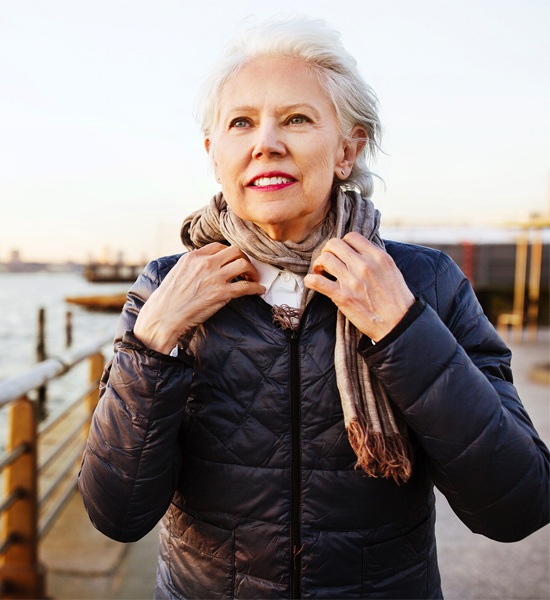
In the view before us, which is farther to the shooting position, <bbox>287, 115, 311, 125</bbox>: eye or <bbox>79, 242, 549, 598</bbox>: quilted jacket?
<bbox>287, 115, 311, 125</bbox>: eye

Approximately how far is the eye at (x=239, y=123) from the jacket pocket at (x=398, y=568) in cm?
92

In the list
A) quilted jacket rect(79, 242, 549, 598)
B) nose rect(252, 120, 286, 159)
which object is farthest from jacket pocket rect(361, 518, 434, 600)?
nose rect(252, 120, 286, 159)

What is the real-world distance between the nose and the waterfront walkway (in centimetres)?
214

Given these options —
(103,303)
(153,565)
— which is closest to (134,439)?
(153,565)

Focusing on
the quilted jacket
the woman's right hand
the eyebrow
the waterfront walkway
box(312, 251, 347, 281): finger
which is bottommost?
the waterfront walkway

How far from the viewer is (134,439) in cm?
105

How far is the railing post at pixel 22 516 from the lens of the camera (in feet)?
7.68

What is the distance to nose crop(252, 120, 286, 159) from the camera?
1.11 metres

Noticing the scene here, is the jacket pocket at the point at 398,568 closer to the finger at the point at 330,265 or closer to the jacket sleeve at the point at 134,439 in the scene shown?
the jacket sleeve at the point at 134,439

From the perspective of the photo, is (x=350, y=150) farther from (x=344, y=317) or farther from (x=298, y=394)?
(x=298, y=394)

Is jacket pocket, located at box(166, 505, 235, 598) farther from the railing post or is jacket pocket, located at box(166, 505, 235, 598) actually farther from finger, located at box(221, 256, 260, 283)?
the railing post

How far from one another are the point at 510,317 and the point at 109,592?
10.2 m

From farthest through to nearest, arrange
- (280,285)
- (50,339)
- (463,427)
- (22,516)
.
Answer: (50,339) < (22,516) < (280,285) < (463,427)

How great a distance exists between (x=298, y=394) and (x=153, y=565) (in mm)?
2040
